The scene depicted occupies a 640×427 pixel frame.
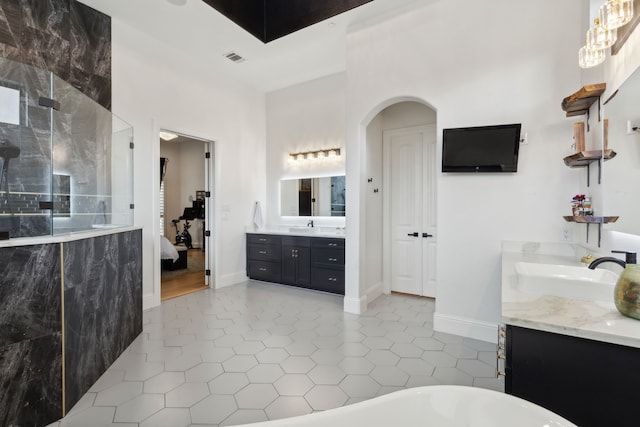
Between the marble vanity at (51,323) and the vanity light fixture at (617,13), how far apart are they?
11.2 ft

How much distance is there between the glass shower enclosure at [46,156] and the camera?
2332mm

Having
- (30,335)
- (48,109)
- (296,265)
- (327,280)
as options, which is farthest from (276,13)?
(30,335)

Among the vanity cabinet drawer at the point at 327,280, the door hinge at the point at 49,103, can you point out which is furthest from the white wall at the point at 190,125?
the vanity cabinet drawer at the point at 327,280

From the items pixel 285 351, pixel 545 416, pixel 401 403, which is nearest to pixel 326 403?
pixel 285 351

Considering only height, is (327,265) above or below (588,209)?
below

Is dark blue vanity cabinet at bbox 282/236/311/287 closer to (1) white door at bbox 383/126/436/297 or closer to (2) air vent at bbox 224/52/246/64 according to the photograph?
(1) white door at bbox 383/126/436/297

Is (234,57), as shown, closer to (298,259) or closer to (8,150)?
(8,150)

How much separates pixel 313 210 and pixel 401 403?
4.37m

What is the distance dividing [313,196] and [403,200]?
64.1 inches

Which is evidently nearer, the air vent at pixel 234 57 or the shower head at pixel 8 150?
the shower head at pixel 8 150

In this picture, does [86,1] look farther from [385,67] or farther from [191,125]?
[385,67]

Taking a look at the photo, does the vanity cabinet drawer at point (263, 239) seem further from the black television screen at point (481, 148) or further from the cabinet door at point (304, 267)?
the black television screen at point (481, 148)

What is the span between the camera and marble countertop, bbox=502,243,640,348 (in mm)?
1024

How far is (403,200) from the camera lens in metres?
4.67
